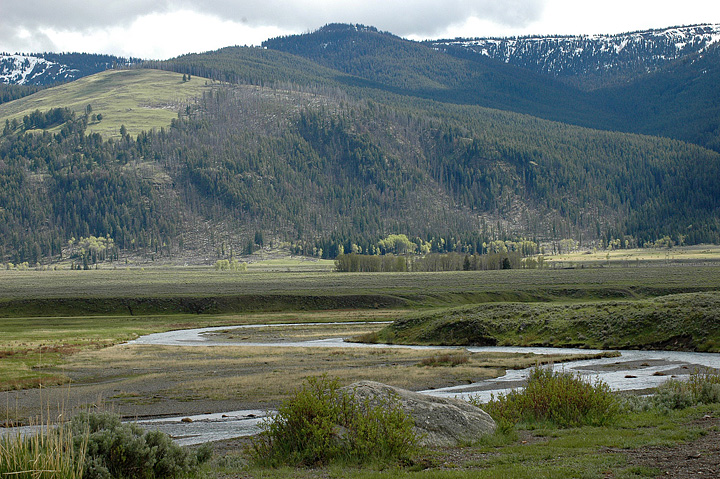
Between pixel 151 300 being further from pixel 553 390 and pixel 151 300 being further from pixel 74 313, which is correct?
pixel 553 390

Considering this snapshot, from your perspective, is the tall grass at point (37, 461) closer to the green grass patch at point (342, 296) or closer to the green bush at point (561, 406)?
the green bush at point (561, 406)

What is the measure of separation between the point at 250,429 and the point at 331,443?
983 centimetres

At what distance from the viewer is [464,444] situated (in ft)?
62.5

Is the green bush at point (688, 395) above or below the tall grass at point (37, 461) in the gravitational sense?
below

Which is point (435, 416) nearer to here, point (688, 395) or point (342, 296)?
point (688, 395)

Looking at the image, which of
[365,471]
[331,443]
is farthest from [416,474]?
[331,443]

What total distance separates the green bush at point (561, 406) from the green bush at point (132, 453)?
919 cm

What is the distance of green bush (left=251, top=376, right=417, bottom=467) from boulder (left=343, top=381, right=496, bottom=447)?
96 centimetres

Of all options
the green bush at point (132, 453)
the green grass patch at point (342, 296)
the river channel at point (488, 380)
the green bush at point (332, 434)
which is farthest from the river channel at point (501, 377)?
the green grass patch at point (342, 296)

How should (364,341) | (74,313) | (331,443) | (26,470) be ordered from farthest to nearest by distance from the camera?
(74,313) → (364,341) → (331,443) → (26,470)

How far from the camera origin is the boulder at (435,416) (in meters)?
19.1

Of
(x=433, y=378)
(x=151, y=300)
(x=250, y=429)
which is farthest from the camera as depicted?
(x=151, y=300)

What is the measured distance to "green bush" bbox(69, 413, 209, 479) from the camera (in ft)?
47.2

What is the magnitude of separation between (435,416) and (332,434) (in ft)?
11.0
